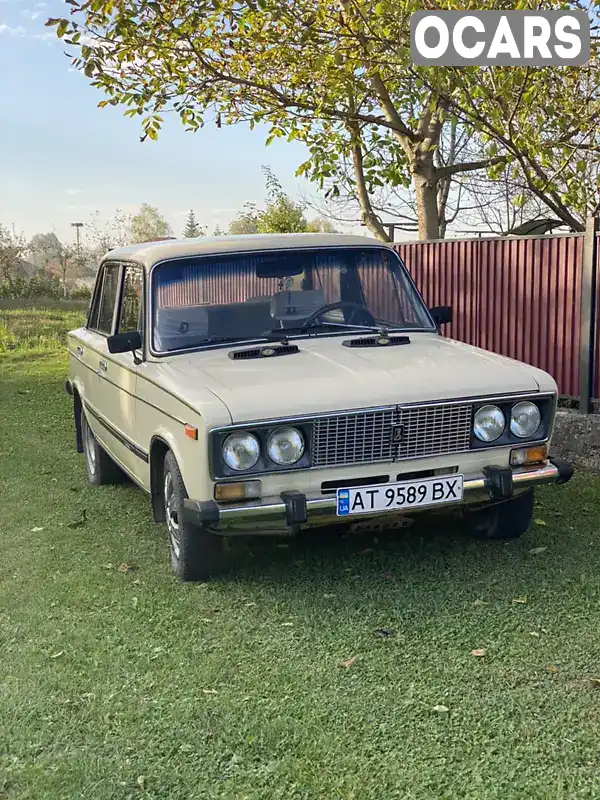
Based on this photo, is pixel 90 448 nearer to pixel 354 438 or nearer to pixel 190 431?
pixel 190 431

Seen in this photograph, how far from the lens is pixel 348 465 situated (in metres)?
4.72

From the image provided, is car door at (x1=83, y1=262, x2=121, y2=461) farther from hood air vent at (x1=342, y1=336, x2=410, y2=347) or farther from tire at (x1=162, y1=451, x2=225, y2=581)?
hood air vent at (x1=342, y1=336, x2=410, y2=347)

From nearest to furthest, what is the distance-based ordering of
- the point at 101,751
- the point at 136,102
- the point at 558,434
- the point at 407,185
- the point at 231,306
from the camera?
the point at 101,751 < the point at 231,306 < the point at 558,434 < the point at 136,102 < the point at 407,185

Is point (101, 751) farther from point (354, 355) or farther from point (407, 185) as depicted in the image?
point (407, 185)

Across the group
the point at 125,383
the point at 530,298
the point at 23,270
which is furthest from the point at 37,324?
the point at 125,383

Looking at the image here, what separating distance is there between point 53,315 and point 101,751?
76.3 ft

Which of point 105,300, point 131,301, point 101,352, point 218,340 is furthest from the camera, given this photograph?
point 105,300

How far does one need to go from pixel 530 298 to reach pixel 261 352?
13.5 feet

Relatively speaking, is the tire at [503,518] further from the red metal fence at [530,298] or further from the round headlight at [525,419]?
the red metal fence at [530,298]

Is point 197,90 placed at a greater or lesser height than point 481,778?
greater

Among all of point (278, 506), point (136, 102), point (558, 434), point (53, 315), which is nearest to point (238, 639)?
point (278, 506)

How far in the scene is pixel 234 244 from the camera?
19.7 feet

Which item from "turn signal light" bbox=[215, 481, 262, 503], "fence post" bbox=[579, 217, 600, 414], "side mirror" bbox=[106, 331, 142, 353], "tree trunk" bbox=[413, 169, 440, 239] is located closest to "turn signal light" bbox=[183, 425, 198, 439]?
"turn signal light" bbox=[215, 481, 262, 503]

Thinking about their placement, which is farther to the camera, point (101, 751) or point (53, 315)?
point (53, 315)
